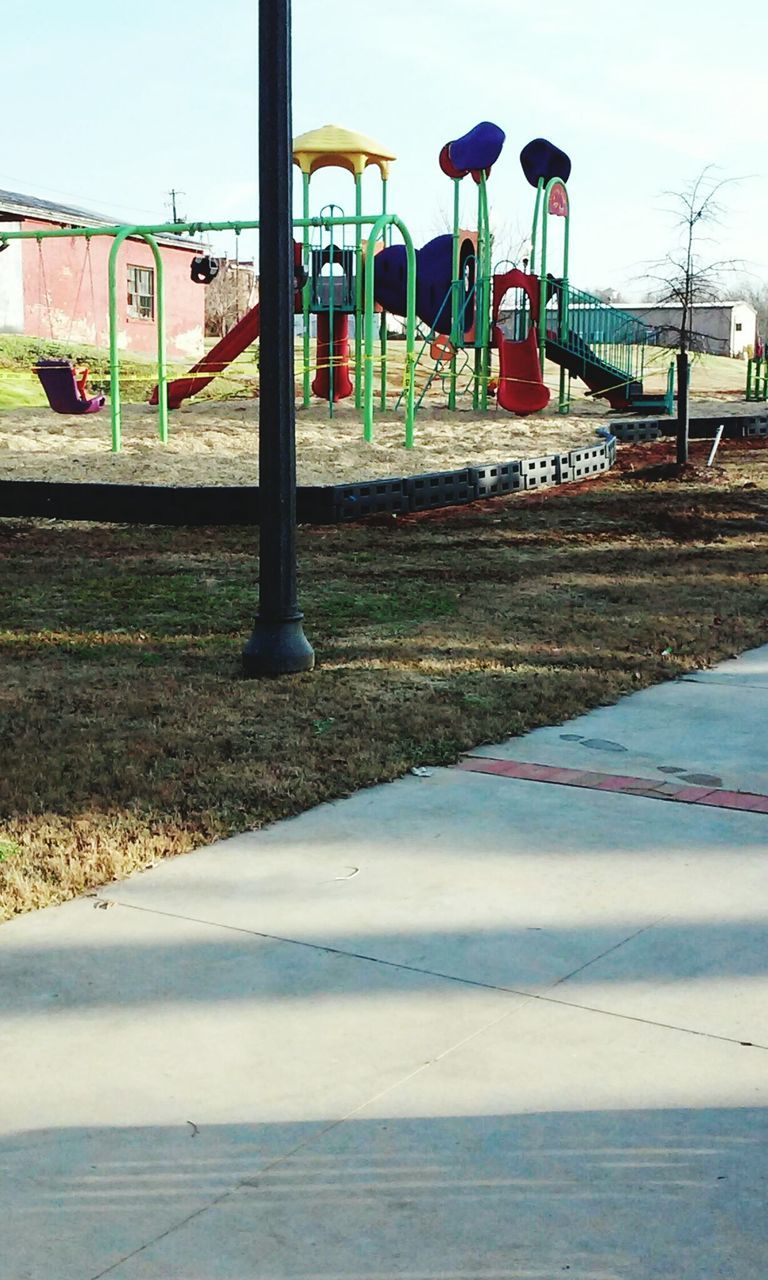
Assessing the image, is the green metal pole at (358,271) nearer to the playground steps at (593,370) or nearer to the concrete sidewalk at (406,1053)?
the playground steps at (593,370)

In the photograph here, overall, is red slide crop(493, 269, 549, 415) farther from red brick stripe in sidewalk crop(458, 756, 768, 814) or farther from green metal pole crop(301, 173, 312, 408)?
red brick stripe in sidewalk crop(458, 756, 768, 814)

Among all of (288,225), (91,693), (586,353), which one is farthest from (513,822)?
(586,353)

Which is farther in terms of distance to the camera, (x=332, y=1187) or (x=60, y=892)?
(x=60, y=892)

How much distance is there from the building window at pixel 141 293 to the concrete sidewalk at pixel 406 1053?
3851 cm

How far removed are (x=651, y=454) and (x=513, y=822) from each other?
56.7 ft

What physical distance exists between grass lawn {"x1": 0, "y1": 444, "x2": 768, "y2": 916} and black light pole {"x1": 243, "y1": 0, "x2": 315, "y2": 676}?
0.26 m

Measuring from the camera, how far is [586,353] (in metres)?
28.0

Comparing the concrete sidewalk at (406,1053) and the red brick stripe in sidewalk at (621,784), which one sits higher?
the red brick stripe in sidewalk at (621,784)

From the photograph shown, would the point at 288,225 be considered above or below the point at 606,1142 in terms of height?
above

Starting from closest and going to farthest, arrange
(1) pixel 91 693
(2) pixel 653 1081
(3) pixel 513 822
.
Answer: (2) pixel 653 1081 → (3) pixel 513 822 → (1) pixel 91 693

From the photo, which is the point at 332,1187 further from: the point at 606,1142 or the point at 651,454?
the point at 651,454

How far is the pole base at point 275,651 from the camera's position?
720 centimetres

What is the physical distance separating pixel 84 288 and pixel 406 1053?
3929 centimetres

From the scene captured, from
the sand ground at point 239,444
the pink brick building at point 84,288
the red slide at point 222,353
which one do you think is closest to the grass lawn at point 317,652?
the sand ground at point 239,444
